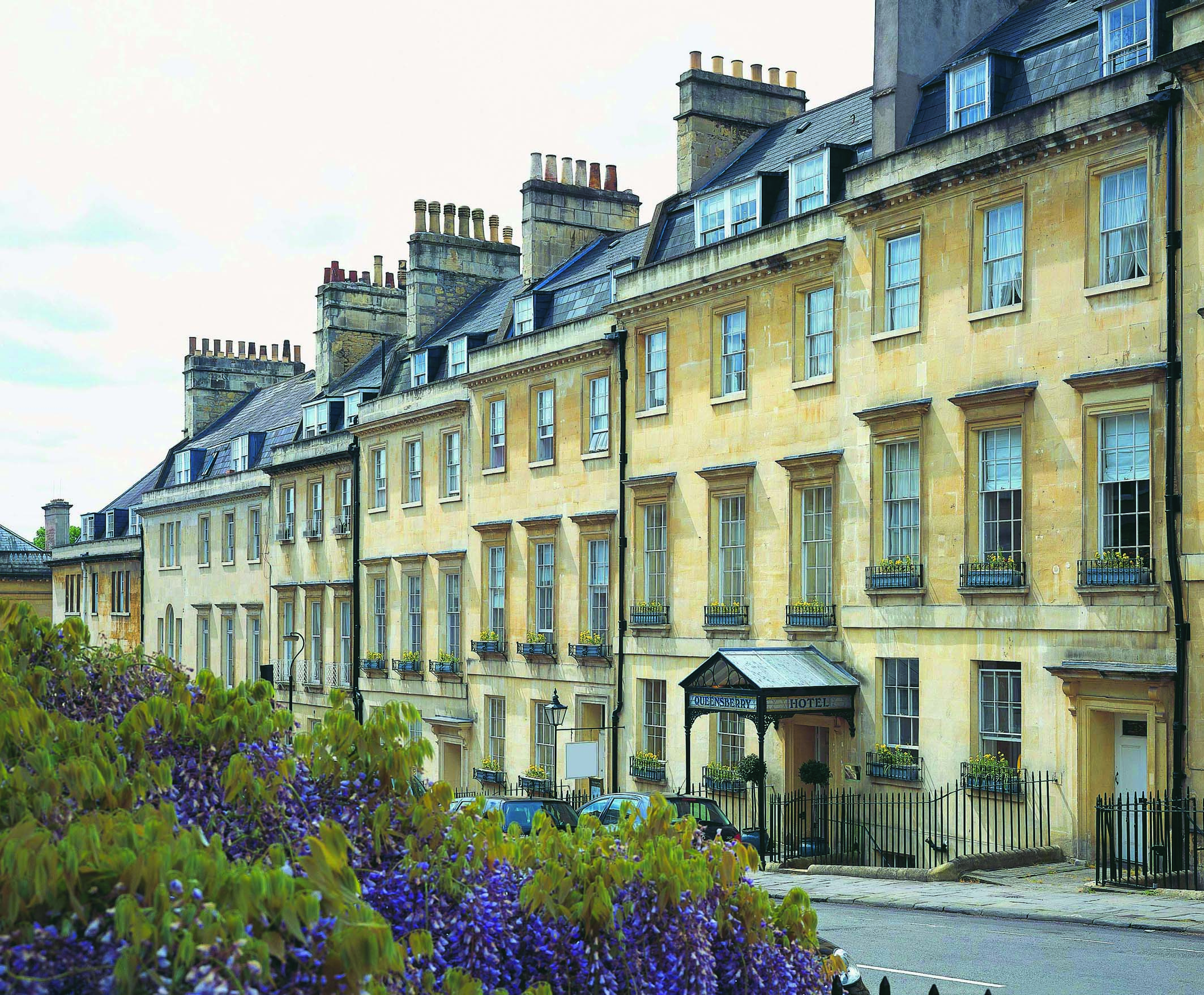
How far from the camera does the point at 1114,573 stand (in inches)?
868

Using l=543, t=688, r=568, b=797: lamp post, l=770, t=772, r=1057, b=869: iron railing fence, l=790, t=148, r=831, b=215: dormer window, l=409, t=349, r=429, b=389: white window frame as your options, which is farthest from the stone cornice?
l=409, t=349, r=429, b=389: white window frame

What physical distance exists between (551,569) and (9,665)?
30.1 m

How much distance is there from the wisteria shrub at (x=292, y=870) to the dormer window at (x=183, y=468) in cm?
5808

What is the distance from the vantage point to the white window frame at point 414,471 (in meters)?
43.7

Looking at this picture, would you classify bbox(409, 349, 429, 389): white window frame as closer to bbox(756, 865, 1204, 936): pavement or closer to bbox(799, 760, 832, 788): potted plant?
bbox(799, 760, 832, 788): potted plant

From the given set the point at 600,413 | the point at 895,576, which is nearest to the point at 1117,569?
the point at 895,576

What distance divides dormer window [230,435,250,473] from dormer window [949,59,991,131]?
122 feet

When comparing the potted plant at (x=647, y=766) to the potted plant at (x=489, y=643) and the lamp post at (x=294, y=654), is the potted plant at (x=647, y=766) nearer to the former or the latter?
the potted plant at (x=489, y=643)

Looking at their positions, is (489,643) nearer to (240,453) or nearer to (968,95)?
(968,95)

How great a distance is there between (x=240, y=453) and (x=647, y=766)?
31214 mm

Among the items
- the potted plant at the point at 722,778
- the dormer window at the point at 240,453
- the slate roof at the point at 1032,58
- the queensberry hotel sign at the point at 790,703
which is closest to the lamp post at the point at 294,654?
the dormer window at the point at 240,453

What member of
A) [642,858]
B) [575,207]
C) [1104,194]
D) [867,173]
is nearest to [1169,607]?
[1104,194]

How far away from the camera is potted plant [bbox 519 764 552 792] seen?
1423 inches

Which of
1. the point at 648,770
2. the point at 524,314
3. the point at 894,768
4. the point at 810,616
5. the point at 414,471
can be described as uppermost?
the point at 524,314
